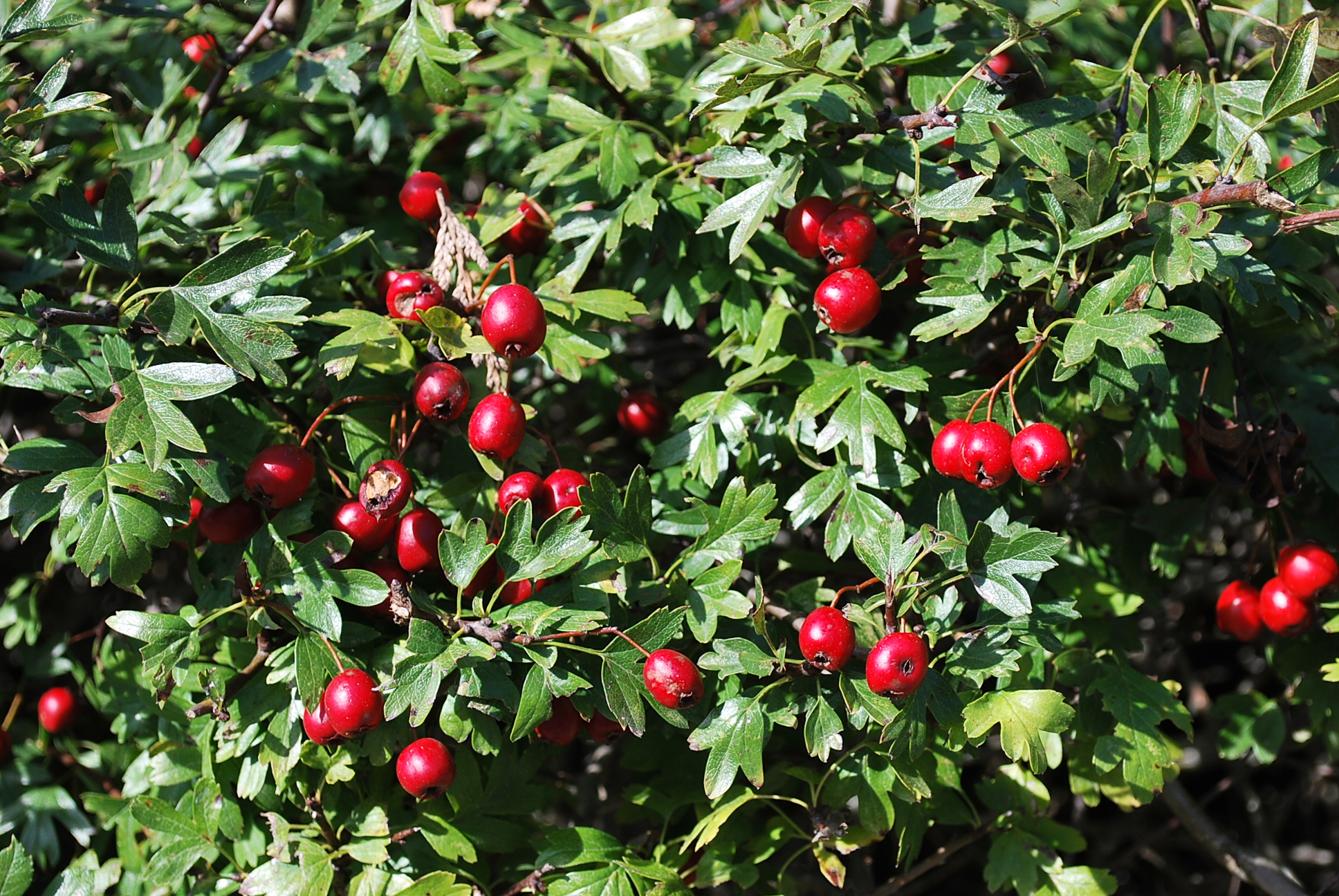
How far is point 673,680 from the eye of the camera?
5.25ft

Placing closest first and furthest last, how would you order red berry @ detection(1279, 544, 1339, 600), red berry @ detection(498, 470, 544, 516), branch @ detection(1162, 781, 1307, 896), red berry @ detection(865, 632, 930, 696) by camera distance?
1. red berry @ detection(865, 632, 930, 696)
2. red berry @ detection(498, 470, 544, 516)
3. red berry @ detection(1279, 544, 1339, 600)
4. branch @ detection(1162, 781, 1307, 896)

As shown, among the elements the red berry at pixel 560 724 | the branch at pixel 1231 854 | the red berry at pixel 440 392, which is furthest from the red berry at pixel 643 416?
the branch at pixel 1231 854

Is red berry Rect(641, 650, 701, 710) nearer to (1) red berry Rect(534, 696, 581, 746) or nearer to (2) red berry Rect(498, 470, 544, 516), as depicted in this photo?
(1) red berry Rect(534, 696, 581, 746)

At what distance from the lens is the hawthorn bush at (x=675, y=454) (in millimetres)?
1683

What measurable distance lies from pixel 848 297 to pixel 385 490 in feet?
3.04

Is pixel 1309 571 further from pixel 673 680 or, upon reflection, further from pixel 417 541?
pixel 417 541

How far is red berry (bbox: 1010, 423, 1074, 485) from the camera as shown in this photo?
1.63 m

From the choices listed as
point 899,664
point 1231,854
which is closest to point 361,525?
point 899,664

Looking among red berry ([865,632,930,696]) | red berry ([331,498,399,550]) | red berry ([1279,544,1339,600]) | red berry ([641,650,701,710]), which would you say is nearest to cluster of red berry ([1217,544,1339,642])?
red berry ([1279,544,1339,600])

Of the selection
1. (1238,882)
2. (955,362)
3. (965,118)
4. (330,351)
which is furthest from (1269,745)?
(330,351)

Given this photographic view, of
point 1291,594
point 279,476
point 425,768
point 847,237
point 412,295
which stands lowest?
point 1291,594

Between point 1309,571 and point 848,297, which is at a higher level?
point 848,297

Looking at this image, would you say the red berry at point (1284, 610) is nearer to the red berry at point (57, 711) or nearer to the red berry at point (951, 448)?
the red berry at point (951, 448)

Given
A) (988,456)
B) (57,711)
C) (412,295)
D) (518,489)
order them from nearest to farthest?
(988,456), (518,489), (412,295), (57,711)
